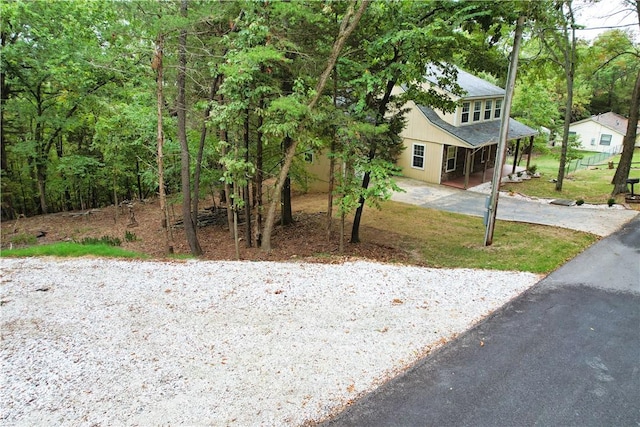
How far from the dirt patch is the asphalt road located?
3.92m

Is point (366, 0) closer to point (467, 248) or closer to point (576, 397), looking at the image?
point (467, 248)

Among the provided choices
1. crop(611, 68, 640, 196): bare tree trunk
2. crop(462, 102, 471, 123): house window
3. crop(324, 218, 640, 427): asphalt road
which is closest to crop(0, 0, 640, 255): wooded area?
crop(611, 68, 640, 196): bare tree trunk

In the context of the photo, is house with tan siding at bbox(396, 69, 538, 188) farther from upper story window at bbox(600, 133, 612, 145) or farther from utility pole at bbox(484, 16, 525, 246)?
upper story window at bbox(600, 133, 612, 145)

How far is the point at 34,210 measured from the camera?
1911cm

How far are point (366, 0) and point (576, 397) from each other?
8.15 metres

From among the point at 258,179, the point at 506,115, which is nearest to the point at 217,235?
the point at 258,179

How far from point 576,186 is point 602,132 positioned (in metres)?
21.1

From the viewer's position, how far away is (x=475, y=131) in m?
22.0

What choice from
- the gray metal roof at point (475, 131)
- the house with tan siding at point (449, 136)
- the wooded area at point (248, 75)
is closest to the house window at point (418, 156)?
the house with tan siding at point (449, 136)

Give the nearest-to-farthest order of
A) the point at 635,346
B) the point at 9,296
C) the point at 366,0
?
the point at 635,346, the point at 9,296, the point at 366,0

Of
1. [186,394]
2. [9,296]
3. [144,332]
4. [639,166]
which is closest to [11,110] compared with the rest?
[9,296]

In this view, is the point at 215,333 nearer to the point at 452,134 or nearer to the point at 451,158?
the point at 452,134

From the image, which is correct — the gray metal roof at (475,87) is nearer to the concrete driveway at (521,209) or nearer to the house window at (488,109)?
the house window at (488,109)

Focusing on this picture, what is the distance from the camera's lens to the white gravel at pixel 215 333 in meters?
4.67
